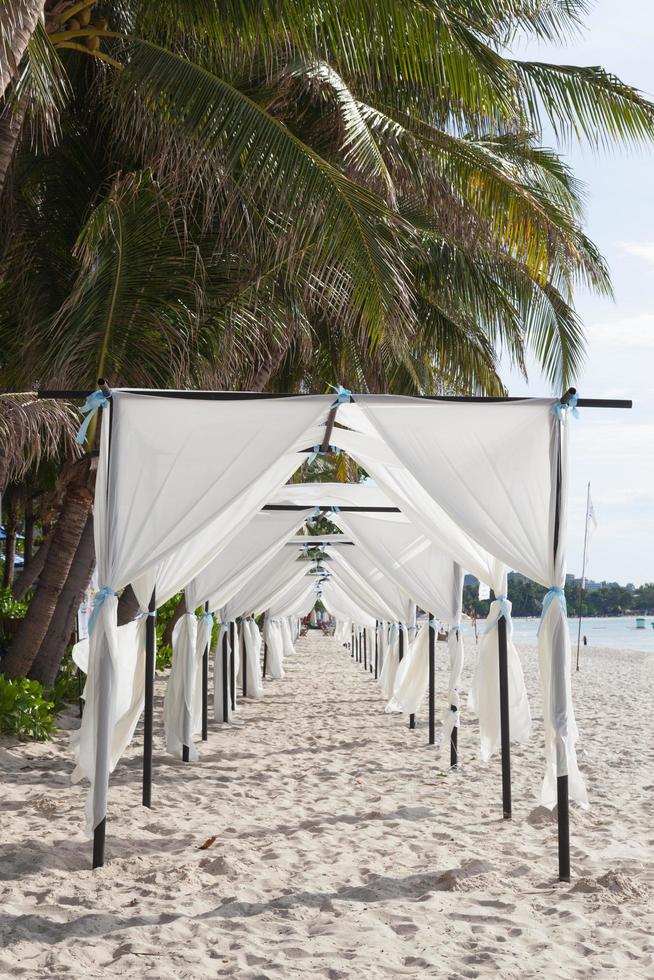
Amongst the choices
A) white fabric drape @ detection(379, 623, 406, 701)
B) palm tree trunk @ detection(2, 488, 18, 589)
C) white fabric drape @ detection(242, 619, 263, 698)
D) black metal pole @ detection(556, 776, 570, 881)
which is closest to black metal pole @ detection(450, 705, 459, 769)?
black metal pole @ detection(556, 776, 570, 881)

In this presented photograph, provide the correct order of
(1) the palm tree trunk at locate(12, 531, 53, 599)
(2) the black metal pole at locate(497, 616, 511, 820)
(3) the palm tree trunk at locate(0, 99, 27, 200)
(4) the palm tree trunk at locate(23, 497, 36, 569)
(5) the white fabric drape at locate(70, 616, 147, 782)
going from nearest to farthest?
(5) the white fabric drape at locate(70, 616, 147, 782)
(2) the black metal pole at locate(497, 616, 511, 820)
(3) the palm tree trunk at locate(0, 99, 27, 200)
(1) the palm tree trunk at locate(12, 531, 53, 599)
(4) the palm tree trunk at locate(23, 497, 36, 569)

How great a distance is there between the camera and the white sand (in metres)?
3.50

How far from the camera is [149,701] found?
19.8 feet

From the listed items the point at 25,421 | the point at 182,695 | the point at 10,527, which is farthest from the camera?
the point at 10,527

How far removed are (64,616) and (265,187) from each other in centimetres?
523

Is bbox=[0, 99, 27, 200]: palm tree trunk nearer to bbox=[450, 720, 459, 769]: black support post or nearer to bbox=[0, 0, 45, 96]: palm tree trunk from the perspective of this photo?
bbox=[0, 0, 45, 96]: palm tree trunk

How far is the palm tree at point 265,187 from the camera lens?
6.34 meters

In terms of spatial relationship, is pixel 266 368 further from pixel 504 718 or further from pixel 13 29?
pixel 13 29

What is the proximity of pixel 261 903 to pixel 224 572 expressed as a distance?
4.99 m

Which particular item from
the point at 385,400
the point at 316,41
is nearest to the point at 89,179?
the point at 316,41

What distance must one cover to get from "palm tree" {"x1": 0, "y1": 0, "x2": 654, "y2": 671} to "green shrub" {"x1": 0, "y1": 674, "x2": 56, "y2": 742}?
81 cm

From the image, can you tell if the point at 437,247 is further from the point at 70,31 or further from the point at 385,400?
the point at 385,400

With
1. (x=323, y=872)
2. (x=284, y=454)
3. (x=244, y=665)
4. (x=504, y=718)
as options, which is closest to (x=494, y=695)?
(x=504, y=718)

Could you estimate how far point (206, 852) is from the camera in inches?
196
